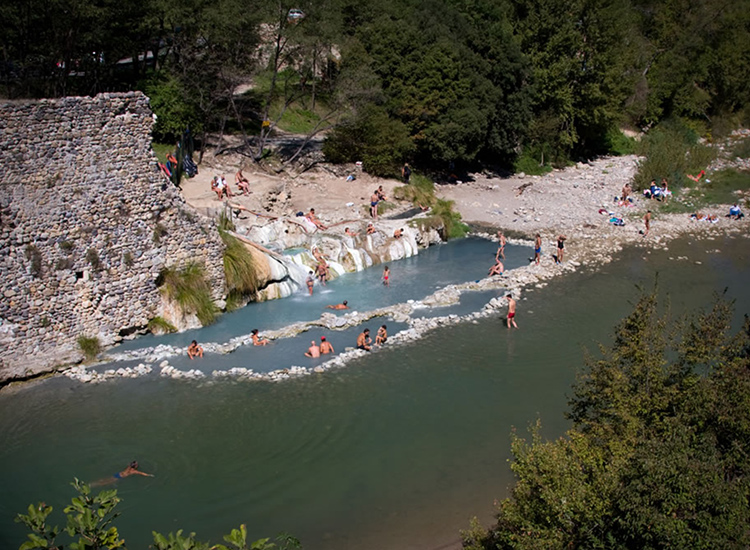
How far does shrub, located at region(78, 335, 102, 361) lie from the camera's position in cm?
2098

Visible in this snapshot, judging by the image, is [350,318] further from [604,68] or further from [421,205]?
[604,68]

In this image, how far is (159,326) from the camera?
2267 centimetres

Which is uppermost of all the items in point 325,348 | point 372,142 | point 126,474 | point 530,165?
point 372,142

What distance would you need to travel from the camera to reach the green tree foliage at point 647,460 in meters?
8.26

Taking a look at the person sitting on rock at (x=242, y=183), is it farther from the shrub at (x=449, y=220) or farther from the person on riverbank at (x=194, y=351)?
the person on riverbank at (x=194, y=351)

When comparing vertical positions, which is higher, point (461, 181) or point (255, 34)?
point (255, 34)

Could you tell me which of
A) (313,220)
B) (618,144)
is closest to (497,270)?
(313,220)

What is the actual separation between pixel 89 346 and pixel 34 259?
3.10 m

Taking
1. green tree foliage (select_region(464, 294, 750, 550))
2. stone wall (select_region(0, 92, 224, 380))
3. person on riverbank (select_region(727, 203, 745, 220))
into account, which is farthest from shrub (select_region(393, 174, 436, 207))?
green tree foliage (select_region(464, 294, 750, 550))

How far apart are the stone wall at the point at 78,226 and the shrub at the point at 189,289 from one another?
12.6 inches

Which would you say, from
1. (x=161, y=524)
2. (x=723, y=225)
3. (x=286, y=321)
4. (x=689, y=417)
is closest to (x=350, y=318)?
(x=286, y=321)

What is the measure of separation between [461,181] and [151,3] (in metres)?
20.4

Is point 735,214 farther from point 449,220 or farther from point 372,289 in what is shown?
point 372,289

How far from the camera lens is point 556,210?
129ft
